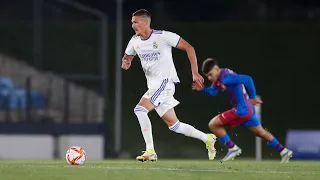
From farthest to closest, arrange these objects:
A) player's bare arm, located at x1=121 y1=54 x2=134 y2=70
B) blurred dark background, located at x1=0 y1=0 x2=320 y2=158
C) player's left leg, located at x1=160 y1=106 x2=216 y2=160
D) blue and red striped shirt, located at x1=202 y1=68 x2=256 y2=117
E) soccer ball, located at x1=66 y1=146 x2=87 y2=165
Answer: blurred dark background, located at x1=0 y1=0 x2=320 y2=158
blue and red striped shirt, located at x1=202 y1=68 x2=256 y2=117
player's bare arm, located at x1=121 y1=54 x2=134 y2=70
player's left leg, located at x1=160 y1=106 x2=216 y2=160
soccer ball, located at x1=66 y1=146 x2=87 y2=165

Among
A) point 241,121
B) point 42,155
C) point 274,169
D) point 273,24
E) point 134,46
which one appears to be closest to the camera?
point 274,169

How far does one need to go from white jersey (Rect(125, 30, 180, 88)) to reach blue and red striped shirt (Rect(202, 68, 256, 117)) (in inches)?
21.1

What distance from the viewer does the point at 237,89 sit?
1068 centimetres

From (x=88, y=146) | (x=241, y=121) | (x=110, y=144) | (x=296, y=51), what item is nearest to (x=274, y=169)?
(x=241, y=121)

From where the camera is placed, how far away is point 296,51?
20.2 metres

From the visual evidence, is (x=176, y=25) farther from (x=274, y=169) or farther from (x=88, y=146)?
(x=274, y=169)

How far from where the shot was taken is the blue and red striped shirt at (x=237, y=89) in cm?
1036

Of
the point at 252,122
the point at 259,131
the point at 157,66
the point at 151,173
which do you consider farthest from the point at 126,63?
the point at 151,173

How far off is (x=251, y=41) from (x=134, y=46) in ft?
33.5

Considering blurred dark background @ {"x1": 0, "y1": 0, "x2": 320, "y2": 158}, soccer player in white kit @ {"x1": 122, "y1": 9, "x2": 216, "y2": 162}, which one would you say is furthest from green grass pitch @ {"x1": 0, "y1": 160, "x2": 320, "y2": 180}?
blurred dark background @ {"x1": 0, "y1": 0, "x2": 320, "y2": 158}

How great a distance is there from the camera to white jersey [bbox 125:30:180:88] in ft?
32.8

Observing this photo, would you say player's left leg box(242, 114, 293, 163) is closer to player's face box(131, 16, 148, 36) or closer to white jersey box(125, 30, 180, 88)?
white jersey box(125, 30, 180, 88)

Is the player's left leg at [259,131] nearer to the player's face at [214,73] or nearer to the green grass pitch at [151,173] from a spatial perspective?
the player's face at [214,73]

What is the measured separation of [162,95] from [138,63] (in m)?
9.69
